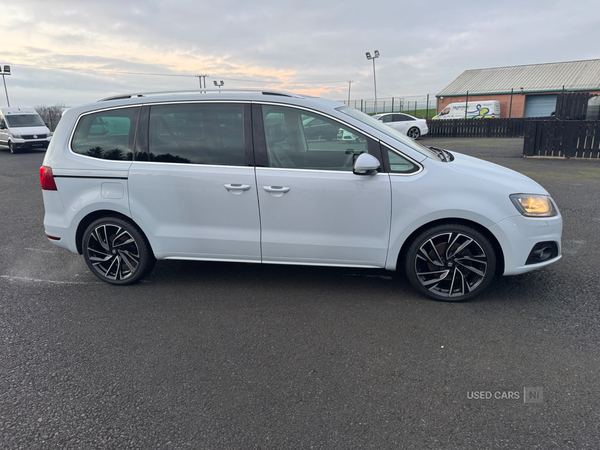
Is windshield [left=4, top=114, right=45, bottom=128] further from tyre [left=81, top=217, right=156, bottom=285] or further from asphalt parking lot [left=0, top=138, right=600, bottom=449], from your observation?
tyre [left=81, top=217, right=156, bottom=285]

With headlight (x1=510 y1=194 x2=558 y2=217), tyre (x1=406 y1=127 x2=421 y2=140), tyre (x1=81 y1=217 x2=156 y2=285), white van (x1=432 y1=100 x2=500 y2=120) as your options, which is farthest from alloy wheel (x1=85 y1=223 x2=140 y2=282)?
white van (x1=432 y1=100 x2=500 y2=120)

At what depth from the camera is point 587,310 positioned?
Result: 374 centimetres

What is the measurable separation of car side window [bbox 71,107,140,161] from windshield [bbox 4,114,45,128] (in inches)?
801

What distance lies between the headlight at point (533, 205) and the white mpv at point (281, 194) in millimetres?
12

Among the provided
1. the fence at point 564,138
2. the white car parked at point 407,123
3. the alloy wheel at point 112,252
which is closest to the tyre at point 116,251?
the alloy wheel at point 112,252

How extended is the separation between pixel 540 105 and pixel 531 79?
11.4 feet

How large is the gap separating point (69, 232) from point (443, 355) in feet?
12.0

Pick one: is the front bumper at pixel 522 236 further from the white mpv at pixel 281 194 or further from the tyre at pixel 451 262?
the tyre at pixel 451 262

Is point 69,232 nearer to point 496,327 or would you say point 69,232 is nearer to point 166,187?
point 166,187

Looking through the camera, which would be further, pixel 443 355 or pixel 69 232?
pixel 69 232

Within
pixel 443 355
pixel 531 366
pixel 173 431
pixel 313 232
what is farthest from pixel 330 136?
pixel 173 431

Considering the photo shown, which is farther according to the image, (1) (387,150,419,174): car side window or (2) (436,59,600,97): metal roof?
(2) (436,59,600,97): metal roof

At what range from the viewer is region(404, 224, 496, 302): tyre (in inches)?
149

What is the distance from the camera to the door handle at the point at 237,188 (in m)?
3.93
